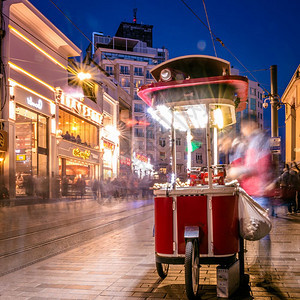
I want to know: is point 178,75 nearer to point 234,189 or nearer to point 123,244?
point 234,189

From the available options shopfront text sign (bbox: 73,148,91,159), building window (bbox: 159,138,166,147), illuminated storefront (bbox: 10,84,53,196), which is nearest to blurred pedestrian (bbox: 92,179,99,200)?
shopfront text sign (bbox: 73,148,91,159)

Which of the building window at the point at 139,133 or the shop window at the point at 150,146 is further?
the shop window at the point at 150,146

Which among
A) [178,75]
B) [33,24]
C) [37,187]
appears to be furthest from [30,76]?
[178,75]

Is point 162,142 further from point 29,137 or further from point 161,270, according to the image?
point 161,270

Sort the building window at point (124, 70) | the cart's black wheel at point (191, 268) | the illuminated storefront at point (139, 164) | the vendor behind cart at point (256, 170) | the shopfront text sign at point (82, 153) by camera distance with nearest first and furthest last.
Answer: the cart's black wheel at point (191, 268), the vendor behind cart at point (256, 170), the shopfront text sign at point (82, 153), the illuminated storefront at point (139, 164), the building window at point (124, 70)

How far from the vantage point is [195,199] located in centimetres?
496

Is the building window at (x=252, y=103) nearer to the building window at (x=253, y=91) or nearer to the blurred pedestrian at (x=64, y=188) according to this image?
the building window at (x=253, y=91)

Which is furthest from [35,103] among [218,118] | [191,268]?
[191,268]

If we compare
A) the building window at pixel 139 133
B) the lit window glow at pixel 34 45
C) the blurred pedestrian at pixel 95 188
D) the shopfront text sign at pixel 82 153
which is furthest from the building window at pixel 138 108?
Answer: the blurred pedestrian at pixel 95 188

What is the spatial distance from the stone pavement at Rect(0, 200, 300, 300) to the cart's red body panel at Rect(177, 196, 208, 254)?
0.64 meters

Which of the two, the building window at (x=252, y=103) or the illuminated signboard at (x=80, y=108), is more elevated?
the building window at (x=252, y=103)

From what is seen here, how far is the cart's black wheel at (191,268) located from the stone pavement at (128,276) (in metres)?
0.29

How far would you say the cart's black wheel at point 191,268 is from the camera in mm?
4348

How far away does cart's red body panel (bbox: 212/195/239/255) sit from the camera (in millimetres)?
4836
